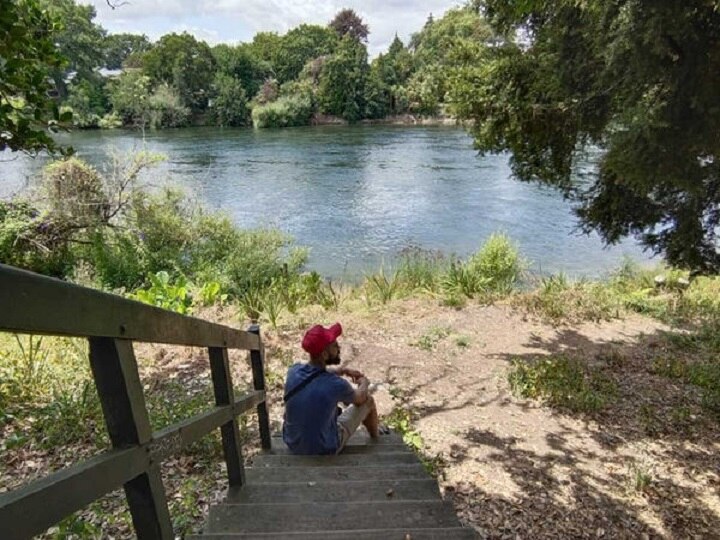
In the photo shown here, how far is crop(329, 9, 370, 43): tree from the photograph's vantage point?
91688 millimetres

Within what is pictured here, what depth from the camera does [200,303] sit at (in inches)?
343

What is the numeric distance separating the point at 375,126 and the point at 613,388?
49.5 m

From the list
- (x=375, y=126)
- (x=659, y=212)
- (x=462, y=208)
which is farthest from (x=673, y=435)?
(x=375, y=126)

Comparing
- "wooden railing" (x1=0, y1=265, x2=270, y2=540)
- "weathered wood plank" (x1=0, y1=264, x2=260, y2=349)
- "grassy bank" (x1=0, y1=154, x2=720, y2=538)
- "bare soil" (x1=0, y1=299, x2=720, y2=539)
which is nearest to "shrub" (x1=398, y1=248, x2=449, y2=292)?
"grassy bank" (x1=0, y1=154, x2=720, y2=538)

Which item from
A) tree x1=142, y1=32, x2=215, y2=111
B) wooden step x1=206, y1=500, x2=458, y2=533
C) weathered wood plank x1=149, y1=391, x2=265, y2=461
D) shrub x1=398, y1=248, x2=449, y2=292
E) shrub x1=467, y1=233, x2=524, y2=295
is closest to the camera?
weathered wood plank x1=149, y1=391, x2=265, y2=461

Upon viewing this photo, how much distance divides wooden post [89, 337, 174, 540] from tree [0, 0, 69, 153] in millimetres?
1987

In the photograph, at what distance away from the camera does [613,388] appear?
18.8 feet

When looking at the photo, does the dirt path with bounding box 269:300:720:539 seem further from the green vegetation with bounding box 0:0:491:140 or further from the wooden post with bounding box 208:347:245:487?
the green vegetation with bounding box 0:0:491:140

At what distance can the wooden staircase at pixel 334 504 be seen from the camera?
211 centimetres

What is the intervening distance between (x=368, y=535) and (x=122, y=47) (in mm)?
95647

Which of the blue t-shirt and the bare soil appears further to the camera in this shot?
the bare soil

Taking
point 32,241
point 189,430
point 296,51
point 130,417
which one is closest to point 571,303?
point 189,430

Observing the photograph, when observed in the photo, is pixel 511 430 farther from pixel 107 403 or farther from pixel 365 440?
pixel 107 403

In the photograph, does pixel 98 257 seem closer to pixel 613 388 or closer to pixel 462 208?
pixel 613 388
